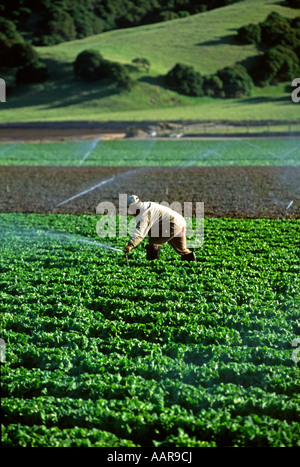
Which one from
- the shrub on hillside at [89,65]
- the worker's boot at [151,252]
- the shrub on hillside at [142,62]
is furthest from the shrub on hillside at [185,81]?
the worker's boot at [151,252]

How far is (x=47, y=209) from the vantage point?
79.7ft

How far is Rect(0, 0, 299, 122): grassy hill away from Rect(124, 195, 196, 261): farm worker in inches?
2590

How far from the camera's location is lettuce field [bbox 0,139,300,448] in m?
7.06

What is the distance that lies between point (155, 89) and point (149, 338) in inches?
3506

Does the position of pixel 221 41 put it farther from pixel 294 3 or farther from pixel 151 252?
pixel 151 252

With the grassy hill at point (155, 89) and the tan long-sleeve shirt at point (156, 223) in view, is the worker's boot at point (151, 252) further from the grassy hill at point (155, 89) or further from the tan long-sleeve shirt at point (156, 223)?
the grassy hill at point (155, 89)

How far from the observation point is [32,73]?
10325 centimetres

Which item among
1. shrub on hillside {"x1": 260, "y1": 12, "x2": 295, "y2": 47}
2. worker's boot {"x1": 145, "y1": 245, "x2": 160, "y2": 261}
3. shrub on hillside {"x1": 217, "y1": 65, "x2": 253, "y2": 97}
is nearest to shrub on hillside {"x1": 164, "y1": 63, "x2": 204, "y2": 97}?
shrub on hillside {"x1": 217, "y1": 65, "x2": 253, "y2": 97}

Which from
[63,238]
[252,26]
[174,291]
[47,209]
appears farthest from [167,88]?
[174,291]

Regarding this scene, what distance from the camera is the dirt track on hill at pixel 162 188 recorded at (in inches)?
944

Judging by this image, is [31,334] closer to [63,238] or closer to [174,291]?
[174,291]

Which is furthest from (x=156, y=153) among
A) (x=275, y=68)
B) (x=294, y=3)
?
(x=294, y=3)

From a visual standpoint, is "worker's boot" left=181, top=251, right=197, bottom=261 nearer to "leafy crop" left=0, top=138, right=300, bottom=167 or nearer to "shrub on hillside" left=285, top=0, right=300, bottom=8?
"leafy crop" left=0, top=138, right=300, bottom=167

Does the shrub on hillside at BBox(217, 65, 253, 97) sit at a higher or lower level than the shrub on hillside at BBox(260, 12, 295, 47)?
lower
